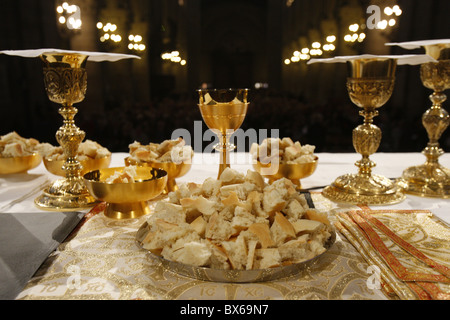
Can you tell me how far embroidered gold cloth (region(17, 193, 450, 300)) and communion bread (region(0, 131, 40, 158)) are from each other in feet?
2.26

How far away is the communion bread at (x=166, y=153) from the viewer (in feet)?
3.80

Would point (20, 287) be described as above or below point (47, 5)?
below

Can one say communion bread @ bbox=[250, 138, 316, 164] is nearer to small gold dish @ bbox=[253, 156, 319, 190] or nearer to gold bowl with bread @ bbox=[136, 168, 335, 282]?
small gold dish @ bbox=[253, 156, 319, 190]

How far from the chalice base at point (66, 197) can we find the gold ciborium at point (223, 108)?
428 mm

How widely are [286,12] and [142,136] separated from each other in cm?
171

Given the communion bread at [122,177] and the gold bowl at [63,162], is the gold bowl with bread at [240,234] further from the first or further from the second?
the gold bowl at [63,162]

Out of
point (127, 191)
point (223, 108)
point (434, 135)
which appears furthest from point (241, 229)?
point (434, 135)

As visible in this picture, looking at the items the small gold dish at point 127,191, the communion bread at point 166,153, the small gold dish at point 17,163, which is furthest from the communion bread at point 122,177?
the small gold dish at point 17,163

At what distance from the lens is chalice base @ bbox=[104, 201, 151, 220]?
0.98 m

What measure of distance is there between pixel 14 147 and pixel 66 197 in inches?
16.6

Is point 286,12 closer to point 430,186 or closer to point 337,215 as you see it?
point 430,186

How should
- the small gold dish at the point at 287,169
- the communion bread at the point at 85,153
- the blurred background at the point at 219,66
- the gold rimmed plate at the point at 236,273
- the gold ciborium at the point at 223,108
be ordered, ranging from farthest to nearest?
the blurred background at the point at 219,66 → the communion bread at the point at 85,153 → the small gold dish at the point at 287,169 → the gold ciborium at the point at 223,108 → the gold rimmed plate at the point at 236,273

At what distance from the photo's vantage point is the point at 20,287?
0.61 metres
